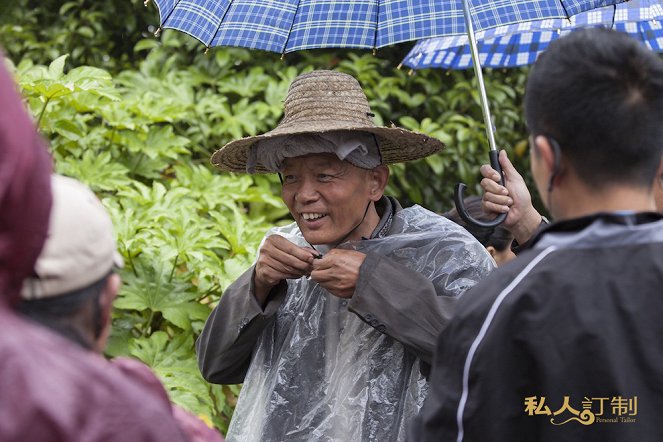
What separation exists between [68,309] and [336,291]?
1340mm

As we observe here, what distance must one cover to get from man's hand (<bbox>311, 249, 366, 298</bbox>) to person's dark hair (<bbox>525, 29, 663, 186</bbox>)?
0.97 metres

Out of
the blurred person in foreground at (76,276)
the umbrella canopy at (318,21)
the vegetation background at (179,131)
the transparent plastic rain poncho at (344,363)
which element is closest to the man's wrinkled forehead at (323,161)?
the transparent plastic rain poncho at (344,363)

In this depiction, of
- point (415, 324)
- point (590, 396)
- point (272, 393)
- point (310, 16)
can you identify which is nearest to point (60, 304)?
point (590, 396)

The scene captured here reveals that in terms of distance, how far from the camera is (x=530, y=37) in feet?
15.2

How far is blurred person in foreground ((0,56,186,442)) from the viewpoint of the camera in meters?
1.26

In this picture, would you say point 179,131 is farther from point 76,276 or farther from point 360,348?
point 76,276

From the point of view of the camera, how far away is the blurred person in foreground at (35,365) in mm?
1261

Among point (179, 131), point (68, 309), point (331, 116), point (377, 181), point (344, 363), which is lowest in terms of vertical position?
point (179, 131)

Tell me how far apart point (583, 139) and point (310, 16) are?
1.63m

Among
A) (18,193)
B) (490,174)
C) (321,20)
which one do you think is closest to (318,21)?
(321,20)

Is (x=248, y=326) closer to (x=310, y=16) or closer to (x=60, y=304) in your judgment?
(x=310, y=16)

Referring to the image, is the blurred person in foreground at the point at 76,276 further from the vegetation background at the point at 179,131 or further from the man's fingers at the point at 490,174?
the vegetation background at the point at 179,131

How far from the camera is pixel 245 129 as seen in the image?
528 centimetres

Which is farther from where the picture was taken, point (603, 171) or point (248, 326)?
point (248, 326)
